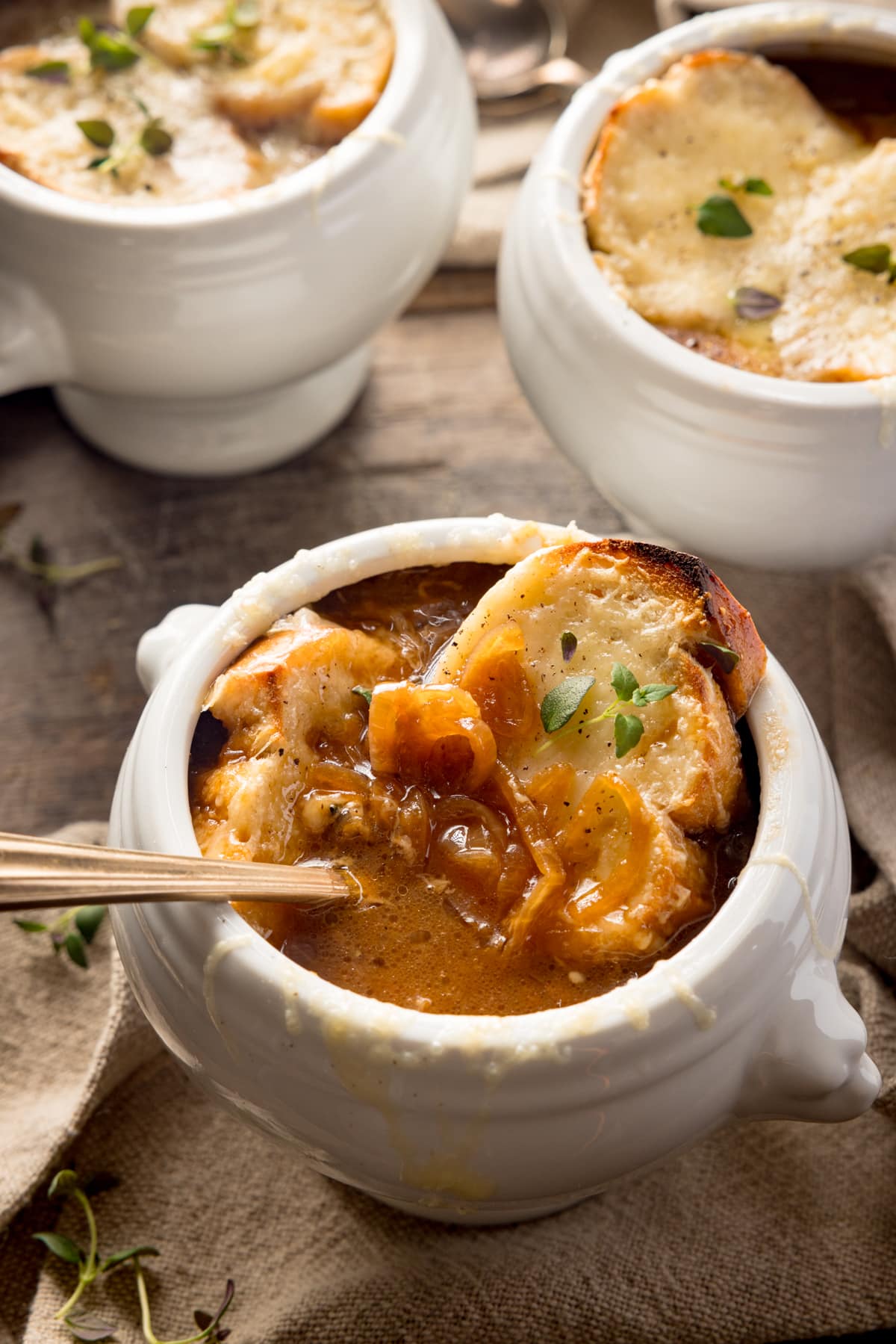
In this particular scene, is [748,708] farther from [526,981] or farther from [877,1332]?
[877,1332]

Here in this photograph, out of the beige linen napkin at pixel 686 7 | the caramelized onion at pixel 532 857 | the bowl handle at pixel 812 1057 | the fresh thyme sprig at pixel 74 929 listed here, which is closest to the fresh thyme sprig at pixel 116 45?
the beige linen napkin at pixel 686 7

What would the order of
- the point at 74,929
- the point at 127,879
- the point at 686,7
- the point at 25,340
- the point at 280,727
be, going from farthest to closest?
the point at 686,7, the point at 25,340, the point at 74,929, the point at 280,727, the point at 127,879

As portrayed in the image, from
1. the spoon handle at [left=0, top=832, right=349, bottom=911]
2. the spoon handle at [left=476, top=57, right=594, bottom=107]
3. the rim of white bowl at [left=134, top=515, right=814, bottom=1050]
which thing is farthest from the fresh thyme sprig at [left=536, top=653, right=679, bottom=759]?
the spoon handle at [left=476, top=57, right=594, bottom=107]

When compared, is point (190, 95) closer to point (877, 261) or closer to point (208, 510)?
point (208, 510)

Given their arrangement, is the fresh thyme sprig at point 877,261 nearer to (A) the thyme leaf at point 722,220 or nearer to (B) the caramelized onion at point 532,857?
(A) the thyme leaf at point 722,220

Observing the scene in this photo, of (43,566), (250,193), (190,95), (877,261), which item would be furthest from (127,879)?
(190,95)

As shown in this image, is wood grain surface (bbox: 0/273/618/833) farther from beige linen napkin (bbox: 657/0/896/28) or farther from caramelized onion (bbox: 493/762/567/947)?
caramelized onion (bbox: 493/762/567/947)
